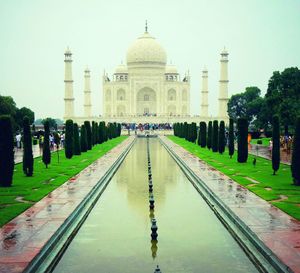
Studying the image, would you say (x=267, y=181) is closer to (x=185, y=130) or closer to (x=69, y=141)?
(x=69, y=141)

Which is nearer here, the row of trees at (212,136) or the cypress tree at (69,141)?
the cypress tree at (69,141)

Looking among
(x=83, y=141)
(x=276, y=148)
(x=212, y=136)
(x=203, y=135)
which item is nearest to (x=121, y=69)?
(x=203, y=135)

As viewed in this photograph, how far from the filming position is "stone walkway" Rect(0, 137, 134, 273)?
4.20 meters

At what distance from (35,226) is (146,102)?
42.5 metres

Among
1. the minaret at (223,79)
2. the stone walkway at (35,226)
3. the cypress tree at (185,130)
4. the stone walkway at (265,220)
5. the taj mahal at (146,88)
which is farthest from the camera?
the taj mahal at (146,88)

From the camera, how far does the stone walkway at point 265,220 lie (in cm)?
438

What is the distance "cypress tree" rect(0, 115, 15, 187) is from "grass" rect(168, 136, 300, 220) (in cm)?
425

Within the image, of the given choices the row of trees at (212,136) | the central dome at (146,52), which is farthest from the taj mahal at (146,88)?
the row of trees at (212,136)

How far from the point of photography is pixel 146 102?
47.7 metres

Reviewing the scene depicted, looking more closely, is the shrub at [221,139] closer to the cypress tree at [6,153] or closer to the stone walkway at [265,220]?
the stone walkway at [265,220]

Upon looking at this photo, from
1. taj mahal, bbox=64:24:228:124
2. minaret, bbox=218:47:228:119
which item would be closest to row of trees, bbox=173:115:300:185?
minaret, bbox=218:47:228:119

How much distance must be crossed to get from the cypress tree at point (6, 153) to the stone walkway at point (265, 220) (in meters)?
3.59

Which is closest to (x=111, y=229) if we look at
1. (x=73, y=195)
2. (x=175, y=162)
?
(x=73, y=195)

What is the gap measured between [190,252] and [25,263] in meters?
1.53
